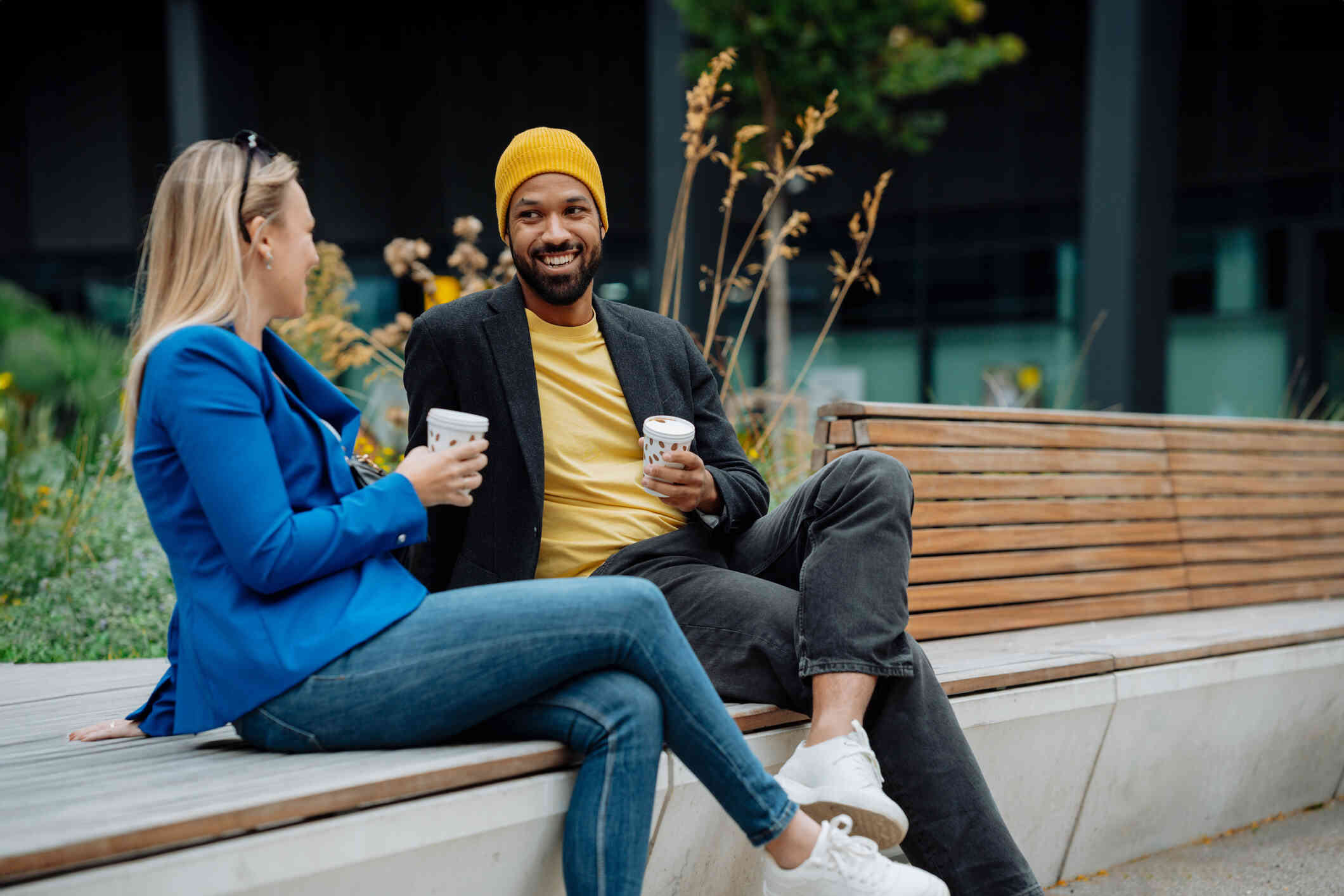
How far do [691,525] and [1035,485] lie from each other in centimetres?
137

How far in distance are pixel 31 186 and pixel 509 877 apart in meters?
17.2

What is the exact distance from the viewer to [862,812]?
1.88 meters

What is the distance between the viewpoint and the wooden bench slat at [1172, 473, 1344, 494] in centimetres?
393

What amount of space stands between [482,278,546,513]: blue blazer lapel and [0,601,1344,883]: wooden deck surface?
0.66 metres

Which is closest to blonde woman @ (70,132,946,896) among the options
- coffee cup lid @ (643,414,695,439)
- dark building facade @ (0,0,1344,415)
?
coffee cup lid @ (643,414,695,439)

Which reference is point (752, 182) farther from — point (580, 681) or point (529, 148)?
point (580, 681)

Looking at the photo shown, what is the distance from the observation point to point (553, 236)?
8.08 ft

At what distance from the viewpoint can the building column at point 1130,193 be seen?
10438 mm

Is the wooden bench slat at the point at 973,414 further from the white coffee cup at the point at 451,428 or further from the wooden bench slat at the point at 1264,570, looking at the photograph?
the white coffee cup at the point at 451,428

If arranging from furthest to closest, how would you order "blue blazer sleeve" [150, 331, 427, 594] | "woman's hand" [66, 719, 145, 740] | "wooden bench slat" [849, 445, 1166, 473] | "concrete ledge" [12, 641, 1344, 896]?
"wooden bench slat" [849, 445, 1166, 473], "woman's hand" [66, 719, 145, 740], "blue blazer sleeve" [150, 331, 427, 594], "concrete ledge" [12, 641, 1344, 896]

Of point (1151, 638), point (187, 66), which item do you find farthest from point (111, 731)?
point (187, 66)

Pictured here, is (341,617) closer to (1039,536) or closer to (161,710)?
(161,710)

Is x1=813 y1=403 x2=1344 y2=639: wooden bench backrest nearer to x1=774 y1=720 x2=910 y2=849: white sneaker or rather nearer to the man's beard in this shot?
the man's beard

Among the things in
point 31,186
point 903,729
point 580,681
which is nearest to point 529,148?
point 580,681
